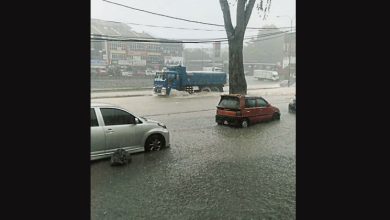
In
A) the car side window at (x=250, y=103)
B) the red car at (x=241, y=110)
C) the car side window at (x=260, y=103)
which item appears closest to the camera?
the red car at (x=241, y=110)

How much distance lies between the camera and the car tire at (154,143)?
972 cm

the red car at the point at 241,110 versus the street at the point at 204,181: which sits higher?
the red car at the point at 241,110

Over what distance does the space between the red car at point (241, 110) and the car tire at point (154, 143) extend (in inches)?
212

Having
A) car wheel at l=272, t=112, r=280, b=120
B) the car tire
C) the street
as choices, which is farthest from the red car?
the car tire

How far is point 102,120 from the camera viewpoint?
8.62m

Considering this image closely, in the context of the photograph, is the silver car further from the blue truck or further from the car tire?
the blue truck

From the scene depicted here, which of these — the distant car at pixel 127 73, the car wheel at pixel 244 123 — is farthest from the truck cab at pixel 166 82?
the car wheel at pixel 244 123

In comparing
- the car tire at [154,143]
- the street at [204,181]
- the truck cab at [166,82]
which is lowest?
the street at [204,181]

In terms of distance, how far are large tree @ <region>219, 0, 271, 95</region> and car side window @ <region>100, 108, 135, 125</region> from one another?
10828 millimetres

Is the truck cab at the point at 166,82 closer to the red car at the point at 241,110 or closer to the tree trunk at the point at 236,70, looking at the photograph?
the tree trunk at the point at 236,70

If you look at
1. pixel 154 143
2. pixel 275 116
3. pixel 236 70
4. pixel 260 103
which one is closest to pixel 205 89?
pixel 236 70

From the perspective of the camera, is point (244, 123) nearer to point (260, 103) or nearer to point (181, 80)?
point (260, 103)
